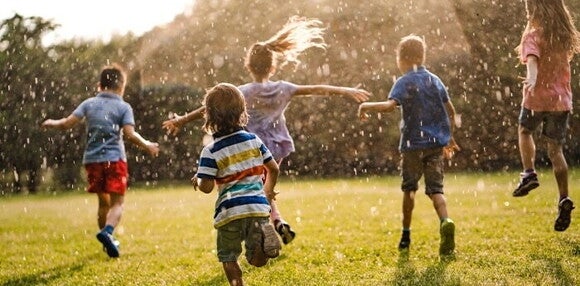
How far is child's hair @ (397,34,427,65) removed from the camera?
17.9ft

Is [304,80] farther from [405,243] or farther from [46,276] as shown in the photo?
[46,276]

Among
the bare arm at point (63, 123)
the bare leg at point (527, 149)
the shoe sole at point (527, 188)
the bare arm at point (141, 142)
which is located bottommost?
the shoe sole at point (527, 188)

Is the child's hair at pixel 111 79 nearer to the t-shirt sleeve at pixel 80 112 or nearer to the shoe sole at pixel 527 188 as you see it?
the t-shirt sleeve at pixel 80 112

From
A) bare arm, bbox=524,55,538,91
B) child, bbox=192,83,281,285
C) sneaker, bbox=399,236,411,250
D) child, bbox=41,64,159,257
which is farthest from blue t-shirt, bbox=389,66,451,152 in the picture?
child, bbox=41,64,159,257

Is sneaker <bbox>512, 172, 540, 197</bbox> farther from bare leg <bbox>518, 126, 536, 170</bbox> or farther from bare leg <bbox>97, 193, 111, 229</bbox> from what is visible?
bare leg <bbox>97, 193, 111, 229</bbox>

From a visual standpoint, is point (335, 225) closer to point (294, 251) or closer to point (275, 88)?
point (294, 251)

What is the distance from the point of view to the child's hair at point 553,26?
5301 millimetres

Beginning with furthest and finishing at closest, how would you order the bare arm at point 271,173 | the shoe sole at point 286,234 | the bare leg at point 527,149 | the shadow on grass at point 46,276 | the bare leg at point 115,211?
the bare leg at point 115,211, the bare leg at point 527,149, the shoe sole at point 286,234, the shadow on grass at point 46,276, the bare arm at point 271,173

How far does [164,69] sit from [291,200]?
6619 millimetres

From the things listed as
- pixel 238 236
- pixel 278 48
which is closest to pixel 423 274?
pixel 238 236

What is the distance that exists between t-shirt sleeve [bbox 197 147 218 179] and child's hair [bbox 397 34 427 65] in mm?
2276

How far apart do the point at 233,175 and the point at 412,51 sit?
2270 mm

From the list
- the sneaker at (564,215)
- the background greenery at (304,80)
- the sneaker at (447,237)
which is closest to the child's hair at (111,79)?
the sneaker at (447,237)

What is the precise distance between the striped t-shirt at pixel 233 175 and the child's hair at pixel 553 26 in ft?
8.76
